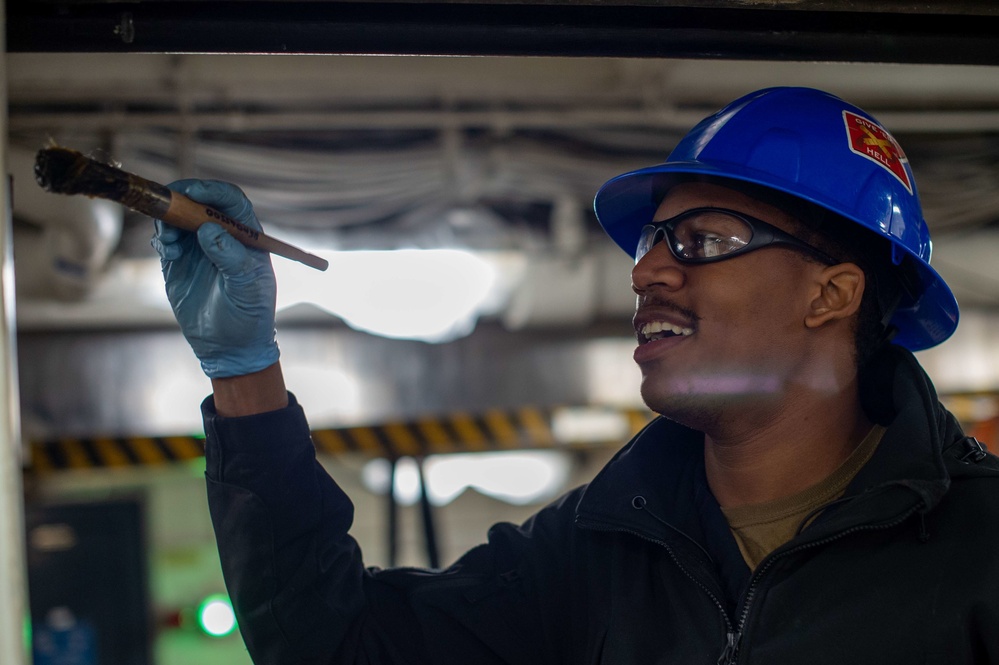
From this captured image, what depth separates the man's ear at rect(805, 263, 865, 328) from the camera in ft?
5.20

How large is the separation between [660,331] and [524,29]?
0.57 m

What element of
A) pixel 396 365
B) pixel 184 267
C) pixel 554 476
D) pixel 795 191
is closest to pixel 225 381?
pixel 184 267

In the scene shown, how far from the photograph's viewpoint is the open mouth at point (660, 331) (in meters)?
1.56

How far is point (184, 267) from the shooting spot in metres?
1.46

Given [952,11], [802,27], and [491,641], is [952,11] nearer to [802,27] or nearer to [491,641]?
[802,27]

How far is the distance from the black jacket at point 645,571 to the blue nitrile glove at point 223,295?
0.34 feet

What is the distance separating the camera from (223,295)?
1440mm

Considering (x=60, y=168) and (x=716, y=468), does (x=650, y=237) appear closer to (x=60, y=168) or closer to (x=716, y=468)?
(x=716, y=468)

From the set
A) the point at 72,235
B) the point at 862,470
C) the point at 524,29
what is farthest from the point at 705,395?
the point at 72,235

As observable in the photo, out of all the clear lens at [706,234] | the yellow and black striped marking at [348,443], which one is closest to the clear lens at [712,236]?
the clear lens at [706,234]

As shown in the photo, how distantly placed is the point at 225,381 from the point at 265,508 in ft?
0.67

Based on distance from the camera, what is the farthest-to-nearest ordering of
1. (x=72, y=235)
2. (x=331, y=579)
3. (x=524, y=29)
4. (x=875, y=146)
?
(x=72, y=235), (x=875, y=146), (x=331, y=579), (x=524, y=29)

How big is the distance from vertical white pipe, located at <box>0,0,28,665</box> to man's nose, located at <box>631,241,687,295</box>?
96 cm

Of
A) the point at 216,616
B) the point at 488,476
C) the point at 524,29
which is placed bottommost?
the point at 216,616
